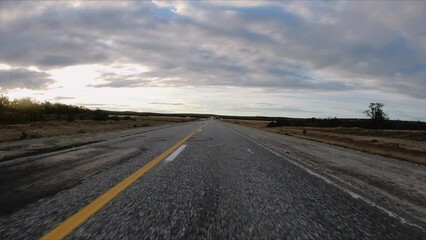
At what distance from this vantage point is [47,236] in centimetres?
336

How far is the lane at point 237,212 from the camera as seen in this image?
3.64 meters

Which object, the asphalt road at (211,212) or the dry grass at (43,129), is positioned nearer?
the asphalt road at (211,212)

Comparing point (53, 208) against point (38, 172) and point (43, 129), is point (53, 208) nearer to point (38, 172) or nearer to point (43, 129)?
point (38, 172)

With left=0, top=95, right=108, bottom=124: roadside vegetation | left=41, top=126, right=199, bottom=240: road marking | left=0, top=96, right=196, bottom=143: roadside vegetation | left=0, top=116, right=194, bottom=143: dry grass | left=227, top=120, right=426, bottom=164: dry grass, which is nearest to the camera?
left=41, top=126, right=199, bottom=240: road marking

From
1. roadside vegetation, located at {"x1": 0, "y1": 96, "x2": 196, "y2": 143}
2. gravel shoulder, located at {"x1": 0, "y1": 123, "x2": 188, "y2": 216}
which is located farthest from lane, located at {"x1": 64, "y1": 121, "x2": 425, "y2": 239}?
roadside vegetation, located at {"x1": 0, "y1": 96, "x2": 196, "y2": 143}

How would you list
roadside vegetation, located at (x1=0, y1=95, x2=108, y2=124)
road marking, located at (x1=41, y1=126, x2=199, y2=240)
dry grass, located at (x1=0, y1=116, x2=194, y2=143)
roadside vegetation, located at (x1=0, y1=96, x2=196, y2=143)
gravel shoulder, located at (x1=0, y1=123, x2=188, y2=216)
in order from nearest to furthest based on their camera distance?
road marking, located at (x1=41, y1=126, x2=199, y2=240) → gravel shoulder, located at (x1=0, y1=123, x2=188, y2=216) → dry grass, located at (x1=0, y1=116, x2=194, y2=143) → roadside vegetation, located at (x1=0, y1=96, x2=196, y2=143) → roadside vegetation, located at (x1=0, y1=95, x2=108, y2=124)

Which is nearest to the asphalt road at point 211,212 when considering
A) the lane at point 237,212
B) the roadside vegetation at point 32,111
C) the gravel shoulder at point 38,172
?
the lane at point 237,212

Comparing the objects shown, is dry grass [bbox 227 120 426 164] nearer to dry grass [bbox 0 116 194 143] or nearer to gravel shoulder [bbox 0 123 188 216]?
gravel shoulder [bbox 0 123 188 216]

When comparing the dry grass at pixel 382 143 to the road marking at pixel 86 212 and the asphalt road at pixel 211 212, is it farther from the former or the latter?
the road marking at pixel 86 212

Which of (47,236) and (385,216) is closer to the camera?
(47,236)

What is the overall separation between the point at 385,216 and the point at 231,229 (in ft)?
7.26

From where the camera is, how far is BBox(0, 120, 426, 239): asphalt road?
3623 millimetres

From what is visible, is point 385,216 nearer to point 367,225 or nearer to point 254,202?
point 367,225

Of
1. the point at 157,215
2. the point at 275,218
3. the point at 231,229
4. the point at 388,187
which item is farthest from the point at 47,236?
the point at 388,187
